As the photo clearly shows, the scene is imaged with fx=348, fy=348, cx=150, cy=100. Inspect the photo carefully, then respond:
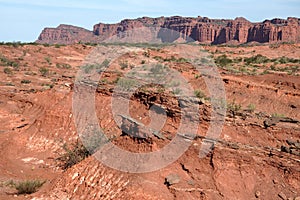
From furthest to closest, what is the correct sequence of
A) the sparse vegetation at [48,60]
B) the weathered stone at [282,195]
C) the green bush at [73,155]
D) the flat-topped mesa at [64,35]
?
the flat-topped mesa at [64,35] → the sparse vegetation at [48,60] → the green bush at [73,155] → the weathered stone at [282,195]

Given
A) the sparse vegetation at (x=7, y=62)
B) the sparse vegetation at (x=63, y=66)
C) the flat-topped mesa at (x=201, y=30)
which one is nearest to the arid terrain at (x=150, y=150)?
the sparse vegetation at (x=7, y=62)

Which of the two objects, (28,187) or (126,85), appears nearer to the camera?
(28,187)

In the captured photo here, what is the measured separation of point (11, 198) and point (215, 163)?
4.97m

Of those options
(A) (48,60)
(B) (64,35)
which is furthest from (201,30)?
(A) (48,60)

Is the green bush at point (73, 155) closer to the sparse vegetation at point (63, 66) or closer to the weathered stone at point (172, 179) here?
the weathered stone at point (172, 179)

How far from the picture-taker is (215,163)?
25.2 feet

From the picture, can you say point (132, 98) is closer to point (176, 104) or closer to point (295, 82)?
point (176, 104)

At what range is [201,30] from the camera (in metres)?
124

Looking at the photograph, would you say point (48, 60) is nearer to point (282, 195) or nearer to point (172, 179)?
point (172, 179)

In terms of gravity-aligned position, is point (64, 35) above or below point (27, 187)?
above

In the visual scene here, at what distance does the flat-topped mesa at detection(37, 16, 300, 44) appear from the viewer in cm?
9994

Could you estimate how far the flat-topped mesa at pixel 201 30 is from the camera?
99.9 metres

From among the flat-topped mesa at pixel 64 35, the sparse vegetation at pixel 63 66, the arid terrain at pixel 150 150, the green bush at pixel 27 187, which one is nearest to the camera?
the arid terrain at pixel 150 150

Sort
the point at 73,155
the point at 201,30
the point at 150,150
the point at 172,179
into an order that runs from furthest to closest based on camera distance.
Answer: the point at 201,30, the point at 73,155, the point at 150,150, the point at 172,179
